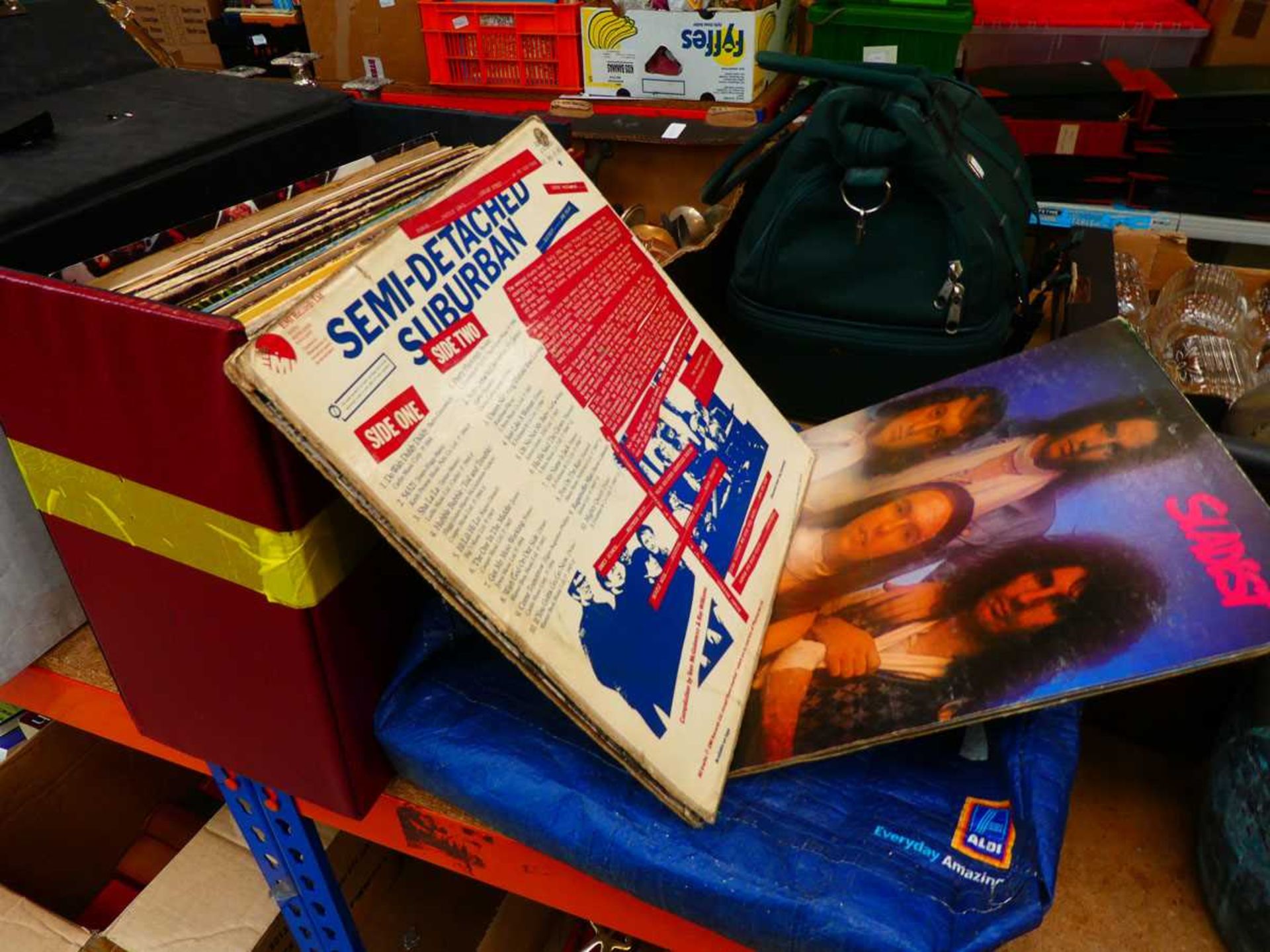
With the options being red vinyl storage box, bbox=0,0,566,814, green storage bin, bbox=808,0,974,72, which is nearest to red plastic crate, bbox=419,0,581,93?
green storage bin, bbox=808,0,974,72

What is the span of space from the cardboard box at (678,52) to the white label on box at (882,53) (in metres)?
0.20

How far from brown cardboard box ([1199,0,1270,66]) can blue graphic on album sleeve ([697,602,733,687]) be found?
2.00 metres

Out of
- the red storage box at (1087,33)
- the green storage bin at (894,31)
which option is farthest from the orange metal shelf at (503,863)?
the red storage box at (1087,33)

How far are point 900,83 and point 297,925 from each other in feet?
3.34

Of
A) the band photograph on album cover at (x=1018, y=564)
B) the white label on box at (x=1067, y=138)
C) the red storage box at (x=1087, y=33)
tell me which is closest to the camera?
the band photograph on album cover at (x=1018, y=564)

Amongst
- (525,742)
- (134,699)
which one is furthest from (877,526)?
(134,699)

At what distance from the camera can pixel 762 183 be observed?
1.14 metres

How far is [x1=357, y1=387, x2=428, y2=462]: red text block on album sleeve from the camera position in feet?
1.41

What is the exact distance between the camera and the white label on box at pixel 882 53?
72.9 inches

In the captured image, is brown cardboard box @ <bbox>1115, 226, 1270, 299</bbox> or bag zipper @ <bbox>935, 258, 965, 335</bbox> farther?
brown cardboard box @ <bbox>1115, 226, 1270, 299</bbox>

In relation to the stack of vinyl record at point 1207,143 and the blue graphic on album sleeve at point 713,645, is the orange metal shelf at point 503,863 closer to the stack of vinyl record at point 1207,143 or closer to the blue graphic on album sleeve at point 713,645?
the blue graphic on album sleeve at point 713,645

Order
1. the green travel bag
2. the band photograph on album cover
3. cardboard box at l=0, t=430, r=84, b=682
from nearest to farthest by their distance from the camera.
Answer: the band photograph on album cover → cardboard box at l=0, t=430, r=84, b=682 → the green travel bag

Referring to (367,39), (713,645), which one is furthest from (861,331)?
(367,39)

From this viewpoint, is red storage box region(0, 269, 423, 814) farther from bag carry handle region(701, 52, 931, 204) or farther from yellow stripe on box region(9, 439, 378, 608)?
bag carry handle region(701, 52, 931, 204)
